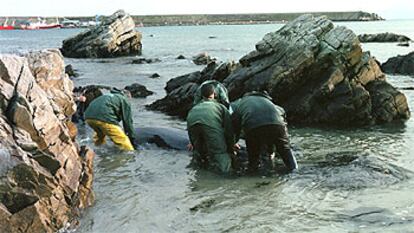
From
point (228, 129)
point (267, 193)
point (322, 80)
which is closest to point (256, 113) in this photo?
point (228, 129)

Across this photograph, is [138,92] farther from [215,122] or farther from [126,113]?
[215,122]

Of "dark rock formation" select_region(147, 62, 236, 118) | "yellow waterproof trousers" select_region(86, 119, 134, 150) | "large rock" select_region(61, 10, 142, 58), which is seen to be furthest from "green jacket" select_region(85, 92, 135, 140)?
"large rock" select_region(61, 10, 142, 58)

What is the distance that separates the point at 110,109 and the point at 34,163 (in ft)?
18.1

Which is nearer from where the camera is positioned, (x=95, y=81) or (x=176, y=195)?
(x=176, y=195)

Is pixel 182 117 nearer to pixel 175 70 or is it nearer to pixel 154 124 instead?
pixel 154 124

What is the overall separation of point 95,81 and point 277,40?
16.0 m

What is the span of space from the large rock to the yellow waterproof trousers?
42161 millimetres

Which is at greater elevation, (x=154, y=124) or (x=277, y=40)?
(x=277, y=40)

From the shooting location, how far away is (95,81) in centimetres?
3064

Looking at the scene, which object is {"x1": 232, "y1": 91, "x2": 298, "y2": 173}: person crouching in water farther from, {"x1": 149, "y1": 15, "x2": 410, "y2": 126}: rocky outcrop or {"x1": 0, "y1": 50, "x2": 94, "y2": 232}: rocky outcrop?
{"x1": 149, "y1": 15, "x2": 410, "y2": 126}: rocky outcrop

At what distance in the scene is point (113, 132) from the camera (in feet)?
40.3

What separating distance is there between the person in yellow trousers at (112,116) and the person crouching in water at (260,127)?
2.92m

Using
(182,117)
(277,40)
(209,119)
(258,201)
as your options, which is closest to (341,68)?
(277,40)

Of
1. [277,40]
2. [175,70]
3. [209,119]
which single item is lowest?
[175,70]
